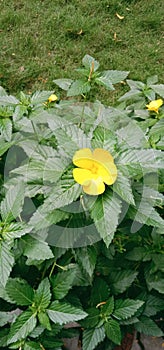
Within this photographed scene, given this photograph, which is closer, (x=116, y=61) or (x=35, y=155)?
(x=35, y=155)

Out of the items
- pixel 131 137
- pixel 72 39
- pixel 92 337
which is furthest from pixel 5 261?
pixel 72 39

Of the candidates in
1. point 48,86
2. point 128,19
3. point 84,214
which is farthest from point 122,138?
point 128,19

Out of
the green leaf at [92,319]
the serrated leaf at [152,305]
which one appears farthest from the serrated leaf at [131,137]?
the serrated leaf at [152,305]

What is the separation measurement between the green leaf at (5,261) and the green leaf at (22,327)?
286 mm

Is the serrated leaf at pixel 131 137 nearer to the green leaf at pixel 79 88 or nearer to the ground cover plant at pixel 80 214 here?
the ground cover plant at pixel 80 214

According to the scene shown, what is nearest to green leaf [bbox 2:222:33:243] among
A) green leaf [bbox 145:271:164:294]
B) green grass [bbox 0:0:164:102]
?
green leaf [bbox 145:271:164:294]

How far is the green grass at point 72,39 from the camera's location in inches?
153

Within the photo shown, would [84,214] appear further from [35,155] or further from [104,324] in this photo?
[104,324]

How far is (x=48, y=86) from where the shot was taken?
3783 millimetres

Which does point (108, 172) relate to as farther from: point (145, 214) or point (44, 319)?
point (44, 319)

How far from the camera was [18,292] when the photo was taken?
5.48 feet

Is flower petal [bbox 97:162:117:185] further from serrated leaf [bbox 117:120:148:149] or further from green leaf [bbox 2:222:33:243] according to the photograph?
green leaf [bbox 2:222:33:243]

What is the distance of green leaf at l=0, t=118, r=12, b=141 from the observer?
1.79m

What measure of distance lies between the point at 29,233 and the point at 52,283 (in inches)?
9.5
